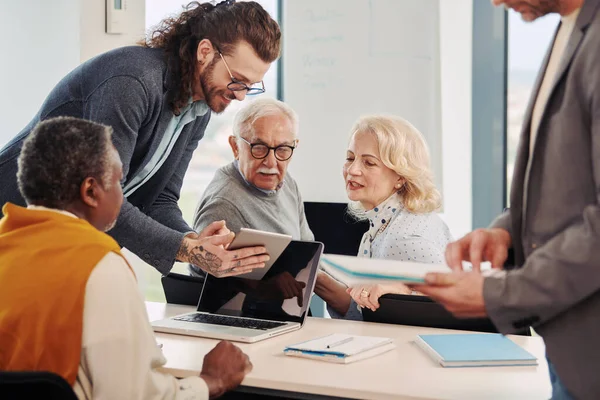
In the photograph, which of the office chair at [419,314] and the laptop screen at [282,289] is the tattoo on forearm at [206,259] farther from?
the office chair at [419,314]

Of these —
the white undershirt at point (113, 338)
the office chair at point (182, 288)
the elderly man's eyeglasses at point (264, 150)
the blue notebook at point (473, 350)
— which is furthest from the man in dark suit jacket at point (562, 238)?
the elderly man's eyeglasses at point (264, 150)

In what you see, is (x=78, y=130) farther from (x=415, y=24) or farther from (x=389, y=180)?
(x=415, y=24)

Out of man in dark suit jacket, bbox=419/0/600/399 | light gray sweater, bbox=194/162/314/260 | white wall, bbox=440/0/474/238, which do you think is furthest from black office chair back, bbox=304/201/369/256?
man in dark suit jacket, bbox=419/0/600/399

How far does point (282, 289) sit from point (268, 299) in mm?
56

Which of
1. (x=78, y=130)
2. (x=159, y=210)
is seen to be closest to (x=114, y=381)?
(x=78, y=130)

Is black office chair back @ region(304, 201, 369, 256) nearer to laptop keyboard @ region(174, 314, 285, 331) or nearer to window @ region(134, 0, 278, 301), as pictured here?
window @ region(134, 0, 278, 301)

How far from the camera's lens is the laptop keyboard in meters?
2.23

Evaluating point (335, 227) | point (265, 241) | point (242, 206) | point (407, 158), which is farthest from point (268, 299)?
point (335, 227)

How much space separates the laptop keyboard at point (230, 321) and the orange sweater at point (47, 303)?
31.8 inches

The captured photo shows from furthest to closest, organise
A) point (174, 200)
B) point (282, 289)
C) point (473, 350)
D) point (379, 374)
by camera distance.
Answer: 1. point (174, 200)
2. point (282, 289)
3. point (473, 350)
4. point (379, 374)

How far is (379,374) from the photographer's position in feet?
5.83

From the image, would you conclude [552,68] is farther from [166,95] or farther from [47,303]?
[166,95]

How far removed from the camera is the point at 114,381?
1484 mm

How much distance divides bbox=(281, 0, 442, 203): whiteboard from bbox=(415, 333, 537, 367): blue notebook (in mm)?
1924
